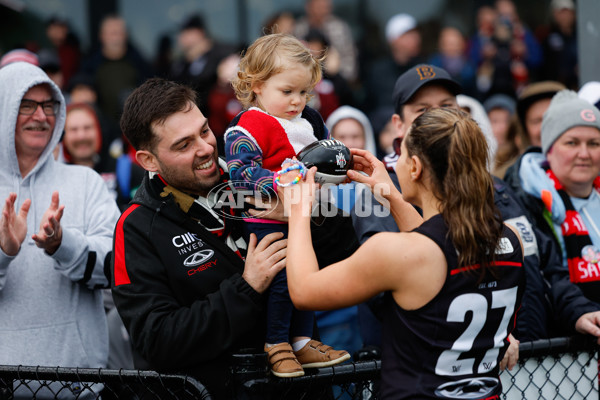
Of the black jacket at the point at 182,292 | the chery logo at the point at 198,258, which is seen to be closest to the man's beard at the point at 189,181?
the black jacket at the point at 182,292

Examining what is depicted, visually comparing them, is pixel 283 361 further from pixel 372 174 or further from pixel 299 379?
pixel 372 174

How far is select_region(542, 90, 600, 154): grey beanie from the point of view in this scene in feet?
13.8

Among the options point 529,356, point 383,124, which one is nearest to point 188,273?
point 529,356

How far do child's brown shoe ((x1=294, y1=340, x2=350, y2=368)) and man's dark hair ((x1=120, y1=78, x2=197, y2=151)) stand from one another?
1125mm

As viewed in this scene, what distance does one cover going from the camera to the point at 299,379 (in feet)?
8.64

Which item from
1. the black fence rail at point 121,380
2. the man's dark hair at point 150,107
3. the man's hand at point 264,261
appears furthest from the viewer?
the man's dark hair at point 150,107

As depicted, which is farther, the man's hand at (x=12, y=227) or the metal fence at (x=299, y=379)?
the man's hand at (x=12, y=227)

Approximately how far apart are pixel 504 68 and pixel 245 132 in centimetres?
737

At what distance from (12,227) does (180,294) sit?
40.4 inches

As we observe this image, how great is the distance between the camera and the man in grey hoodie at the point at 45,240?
3371mm

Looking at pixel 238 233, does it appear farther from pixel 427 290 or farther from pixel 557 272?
pixel 557 272

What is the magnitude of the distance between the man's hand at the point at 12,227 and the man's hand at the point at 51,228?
10 centimetres

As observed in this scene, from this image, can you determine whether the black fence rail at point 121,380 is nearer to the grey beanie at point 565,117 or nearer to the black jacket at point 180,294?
the black jacket at point 180,294

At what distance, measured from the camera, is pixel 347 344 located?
4910mm
